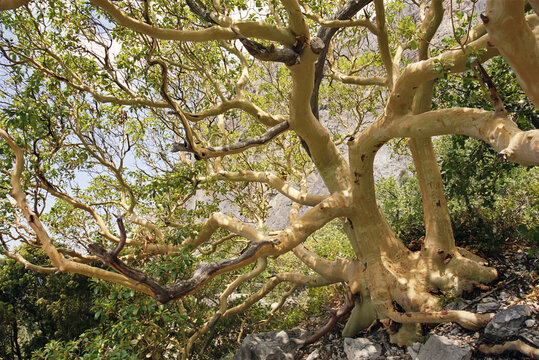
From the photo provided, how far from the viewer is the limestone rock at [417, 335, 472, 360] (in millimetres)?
4410

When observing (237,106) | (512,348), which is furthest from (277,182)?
(512,348)

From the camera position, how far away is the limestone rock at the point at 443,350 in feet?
14.5

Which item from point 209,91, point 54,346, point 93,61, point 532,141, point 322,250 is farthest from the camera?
point 322,250

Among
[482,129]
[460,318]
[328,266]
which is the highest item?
[328,266]

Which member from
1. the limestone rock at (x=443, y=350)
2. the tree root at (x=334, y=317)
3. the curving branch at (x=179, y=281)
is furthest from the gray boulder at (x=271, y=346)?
the curving branch at (x=179, y=281)

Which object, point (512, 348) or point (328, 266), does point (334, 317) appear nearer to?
point (328, 266)

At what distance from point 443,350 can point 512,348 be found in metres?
0.77

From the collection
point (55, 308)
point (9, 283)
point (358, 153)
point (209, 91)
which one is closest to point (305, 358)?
point (358, 153)

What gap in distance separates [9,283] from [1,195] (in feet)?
30.2

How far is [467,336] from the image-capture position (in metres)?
4.85

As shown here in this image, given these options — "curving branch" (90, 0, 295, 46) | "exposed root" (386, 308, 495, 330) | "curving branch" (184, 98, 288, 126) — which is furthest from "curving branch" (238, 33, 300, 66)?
"exposed root" (386, 308, 495, 330)

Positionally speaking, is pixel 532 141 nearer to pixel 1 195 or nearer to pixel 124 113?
pixel 124 113

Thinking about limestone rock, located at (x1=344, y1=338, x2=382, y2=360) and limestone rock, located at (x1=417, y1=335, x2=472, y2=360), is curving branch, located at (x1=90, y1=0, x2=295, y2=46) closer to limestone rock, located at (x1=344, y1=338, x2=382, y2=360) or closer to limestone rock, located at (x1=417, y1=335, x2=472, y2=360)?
limestone rock, located at (x1=417, y1=335, x2=472, y2=360)

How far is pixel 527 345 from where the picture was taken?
13.3 feet
